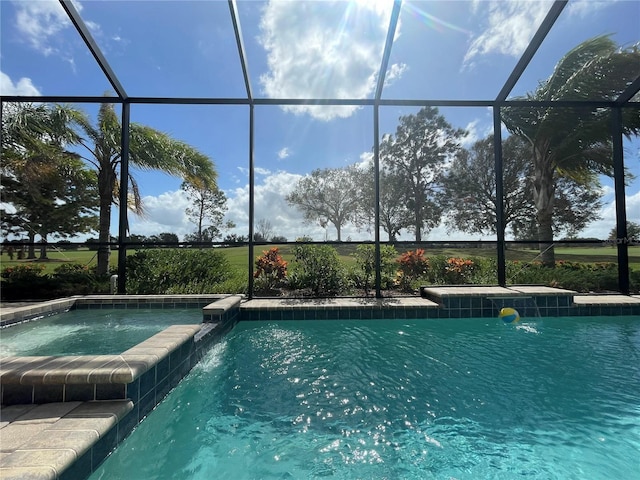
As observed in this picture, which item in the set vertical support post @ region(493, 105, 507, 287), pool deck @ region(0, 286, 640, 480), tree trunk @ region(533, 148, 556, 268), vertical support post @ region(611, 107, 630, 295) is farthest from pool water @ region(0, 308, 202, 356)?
tree trunk @ region(533, 148, 556, 268)

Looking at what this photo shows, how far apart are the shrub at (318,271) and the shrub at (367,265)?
347mm

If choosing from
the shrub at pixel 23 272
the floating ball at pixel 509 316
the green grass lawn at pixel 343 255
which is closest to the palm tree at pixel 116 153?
the green grass lawn at pixel 343 255

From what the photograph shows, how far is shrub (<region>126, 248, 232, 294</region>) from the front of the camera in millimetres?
5930

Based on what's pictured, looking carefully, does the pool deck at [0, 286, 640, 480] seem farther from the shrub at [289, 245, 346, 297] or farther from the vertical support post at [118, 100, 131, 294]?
the vertical support post at [118, 100, 131, 294]

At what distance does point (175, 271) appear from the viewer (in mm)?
6230

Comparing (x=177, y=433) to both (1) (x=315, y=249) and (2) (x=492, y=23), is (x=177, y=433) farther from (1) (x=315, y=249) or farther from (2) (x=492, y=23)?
(2) (x=492, y=23)

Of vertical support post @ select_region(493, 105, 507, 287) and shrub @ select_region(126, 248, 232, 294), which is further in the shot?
shrub @ select_region(126, 248, 232, 294)

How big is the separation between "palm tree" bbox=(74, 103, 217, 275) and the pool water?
2.73 m

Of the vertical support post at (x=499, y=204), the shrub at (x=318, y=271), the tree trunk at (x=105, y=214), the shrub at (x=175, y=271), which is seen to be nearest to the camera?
the vertical support post at (x=499, y=204)

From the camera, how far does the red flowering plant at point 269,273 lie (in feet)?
19.9

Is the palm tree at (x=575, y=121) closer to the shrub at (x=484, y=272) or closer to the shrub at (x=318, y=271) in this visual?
the shrub at (x=484, y=272)

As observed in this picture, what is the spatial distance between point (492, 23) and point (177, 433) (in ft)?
24.9

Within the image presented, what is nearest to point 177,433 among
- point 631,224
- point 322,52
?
point 322,52

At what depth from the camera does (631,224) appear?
5.90 m
